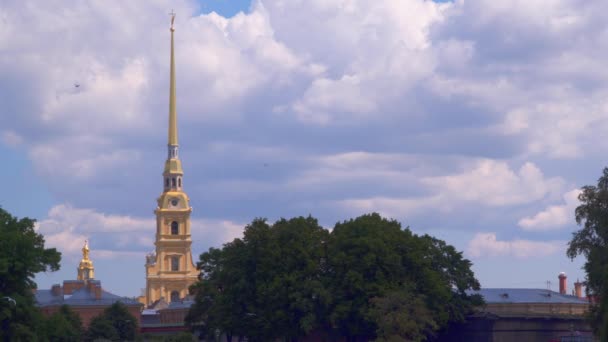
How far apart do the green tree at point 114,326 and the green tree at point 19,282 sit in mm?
33852

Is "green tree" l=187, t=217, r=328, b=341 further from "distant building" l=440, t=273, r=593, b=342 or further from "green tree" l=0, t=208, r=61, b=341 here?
"green tree" l=0, t=208, r=61, b=341

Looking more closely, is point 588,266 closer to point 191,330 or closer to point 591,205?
point 591,205

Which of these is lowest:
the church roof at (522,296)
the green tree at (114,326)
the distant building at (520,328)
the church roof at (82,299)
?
the distant building at (520,328)

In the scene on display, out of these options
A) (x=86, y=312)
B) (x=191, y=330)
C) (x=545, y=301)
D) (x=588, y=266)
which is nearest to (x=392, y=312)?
(x=588, y=266)

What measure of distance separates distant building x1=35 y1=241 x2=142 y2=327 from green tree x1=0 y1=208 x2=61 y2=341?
69.2 meters

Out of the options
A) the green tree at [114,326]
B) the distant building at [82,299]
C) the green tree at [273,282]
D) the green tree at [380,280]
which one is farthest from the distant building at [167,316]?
the green tree at [380,280]

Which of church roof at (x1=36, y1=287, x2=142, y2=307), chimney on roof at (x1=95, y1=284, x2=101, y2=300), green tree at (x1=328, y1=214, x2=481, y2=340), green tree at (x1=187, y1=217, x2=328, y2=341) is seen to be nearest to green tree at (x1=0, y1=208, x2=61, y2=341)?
green tree at (x1=187, y1=217, x2=328, y2=341)

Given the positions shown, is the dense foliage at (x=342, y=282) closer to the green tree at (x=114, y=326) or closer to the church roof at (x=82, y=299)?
the green tree at (x=114, y=326)

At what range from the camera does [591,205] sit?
81062 mm

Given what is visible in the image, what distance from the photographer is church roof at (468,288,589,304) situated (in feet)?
454

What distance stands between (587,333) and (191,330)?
40597mm

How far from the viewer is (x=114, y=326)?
134375 millimetres

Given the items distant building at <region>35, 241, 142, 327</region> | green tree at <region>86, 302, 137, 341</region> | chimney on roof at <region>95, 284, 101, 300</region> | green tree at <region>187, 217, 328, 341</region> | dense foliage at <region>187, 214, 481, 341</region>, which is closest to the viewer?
dense foliage at <region>187, 214, 481, 341</region>

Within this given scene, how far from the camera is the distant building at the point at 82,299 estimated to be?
168m
